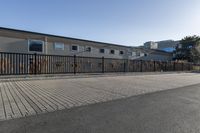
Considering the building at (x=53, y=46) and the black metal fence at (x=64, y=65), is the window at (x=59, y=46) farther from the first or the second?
the black metal fence at (x=64, y=65)

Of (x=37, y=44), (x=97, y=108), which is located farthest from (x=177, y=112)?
(x=37, y=44)

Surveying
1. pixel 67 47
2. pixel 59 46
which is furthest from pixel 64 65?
pixel 67 47

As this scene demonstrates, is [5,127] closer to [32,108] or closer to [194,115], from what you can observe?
[32,108]

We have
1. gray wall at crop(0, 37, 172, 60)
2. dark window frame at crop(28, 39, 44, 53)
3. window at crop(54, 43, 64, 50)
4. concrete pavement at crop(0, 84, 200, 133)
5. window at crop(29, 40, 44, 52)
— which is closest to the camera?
concrete pavement at crop(0, 84, 200, 133)

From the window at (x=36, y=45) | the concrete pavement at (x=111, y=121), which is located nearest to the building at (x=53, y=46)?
the window at (x=36, y=45)

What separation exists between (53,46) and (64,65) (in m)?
7.24

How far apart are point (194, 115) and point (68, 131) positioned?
3.24 meters

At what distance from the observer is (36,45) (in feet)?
64.0

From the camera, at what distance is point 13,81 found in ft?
29.6

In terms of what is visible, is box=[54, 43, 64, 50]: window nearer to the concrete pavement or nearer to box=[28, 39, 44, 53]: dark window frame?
box=[28, 39, 44, 53]: dark window frame

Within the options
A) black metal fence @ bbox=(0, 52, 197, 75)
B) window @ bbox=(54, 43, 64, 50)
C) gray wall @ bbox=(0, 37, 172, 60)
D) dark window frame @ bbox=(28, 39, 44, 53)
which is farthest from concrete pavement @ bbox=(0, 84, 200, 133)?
window @ bbox=(54, 43, 64, 50)

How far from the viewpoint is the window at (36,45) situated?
1917 cm

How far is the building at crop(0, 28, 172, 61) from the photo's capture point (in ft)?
58.1

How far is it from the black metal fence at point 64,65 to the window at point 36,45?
14.6ft
